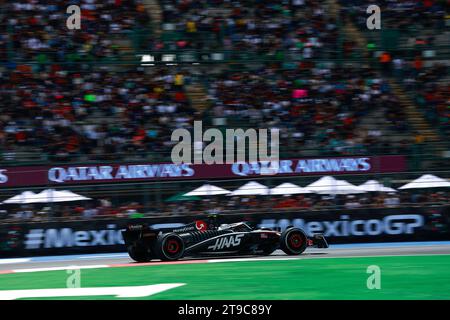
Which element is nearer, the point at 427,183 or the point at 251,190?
the point at 251,190

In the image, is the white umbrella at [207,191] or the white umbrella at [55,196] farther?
the white umbrella at [207,191]

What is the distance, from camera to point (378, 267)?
51.5ft

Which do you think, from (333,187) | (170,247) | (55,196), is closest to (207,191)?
(333,187)

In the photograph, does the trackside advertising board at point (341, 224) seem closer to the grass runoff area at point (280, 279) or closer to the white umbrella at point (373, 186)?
the white umbrella at point (373, 186)

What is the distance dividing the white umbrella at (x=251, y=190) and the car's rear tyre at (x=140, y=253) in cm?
519

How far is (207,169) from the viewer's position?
83.9ft

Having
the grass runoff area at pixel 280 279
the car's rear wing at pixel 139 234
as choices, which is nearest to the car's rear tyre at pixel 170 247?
the car's rear wing at pixel 139 234

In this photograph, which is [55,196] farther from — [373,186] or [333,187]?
[373,186]

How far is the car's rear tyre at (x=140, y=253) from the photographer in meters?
18.1

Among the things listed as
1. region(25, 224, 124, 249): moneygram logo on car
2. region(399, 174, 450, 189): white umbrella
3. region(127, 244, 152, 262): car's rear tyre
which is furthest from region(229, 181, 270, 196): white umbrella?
region(127, 244, 152, 262): car's rear tyre

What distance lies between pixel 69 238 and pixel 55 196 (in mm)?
1148
